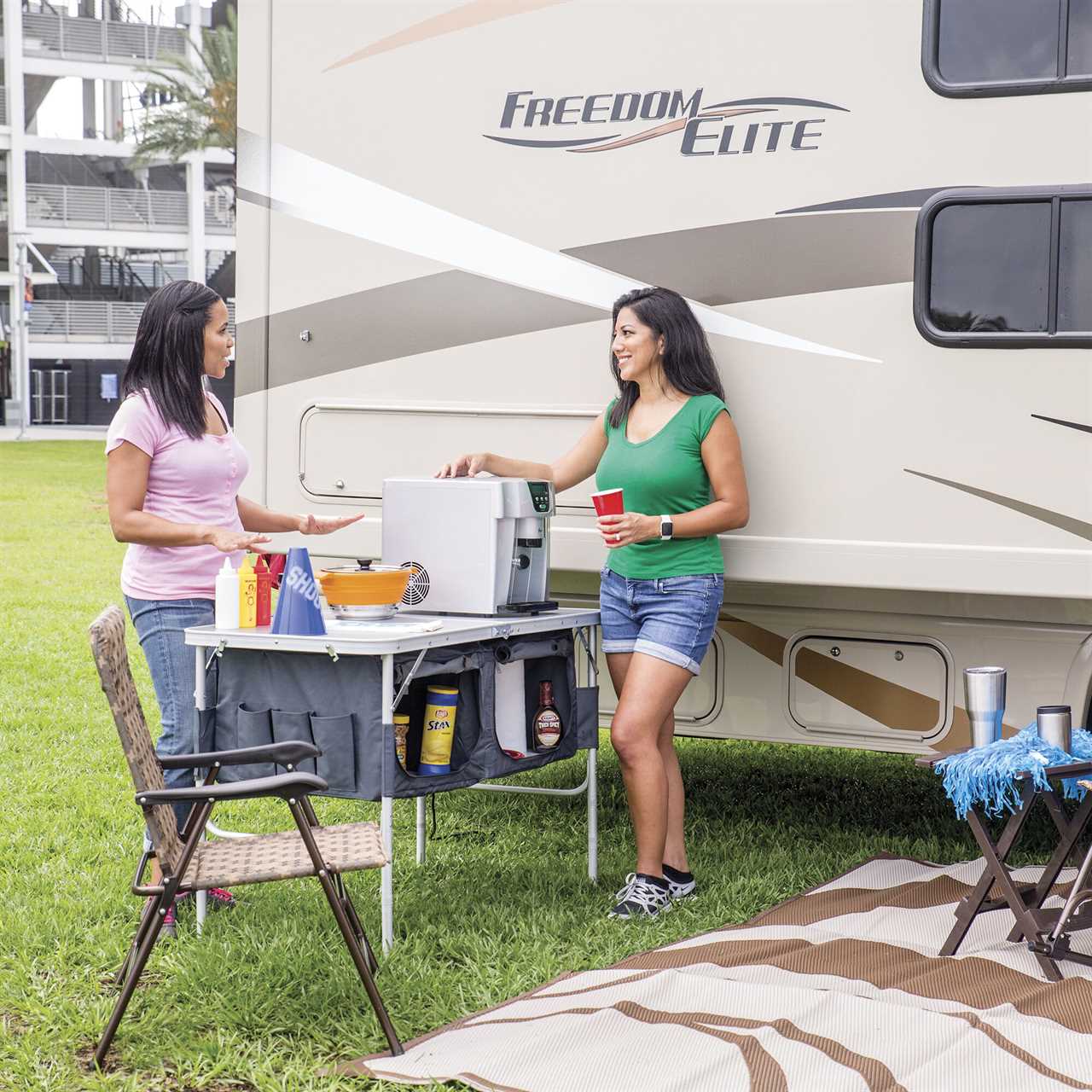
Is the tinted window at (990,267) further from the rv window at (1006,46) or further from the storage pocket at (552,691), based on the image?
the storage pocket at (552,691)

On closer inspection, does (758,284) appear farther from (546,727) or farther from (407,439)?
(546,727)

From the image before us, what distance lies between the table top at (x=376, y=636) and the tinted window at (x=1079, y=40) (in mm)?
2154

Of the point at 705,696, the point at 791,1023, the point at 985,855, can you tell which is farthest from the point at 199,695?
the point at 985,855

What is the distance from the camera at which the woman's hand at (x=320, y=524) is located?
4.82 m

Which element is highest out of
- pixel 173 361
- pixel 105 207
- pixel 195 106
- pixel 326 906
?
pixel 195 106

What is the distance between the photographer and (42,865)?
5.05 metres

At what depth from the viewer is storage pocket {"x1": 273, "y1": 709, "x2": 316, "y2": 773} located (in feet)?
13.7

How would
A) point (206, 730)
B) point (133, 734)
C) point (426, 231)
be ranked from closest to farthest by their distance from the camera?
point (133, 734)
point (206, 730)
point (426, 231)

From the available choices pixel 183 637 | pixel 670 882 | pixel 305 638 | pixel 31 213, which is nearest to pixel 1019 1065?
pixel 670 882

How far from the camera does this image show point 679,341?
4.66 meters

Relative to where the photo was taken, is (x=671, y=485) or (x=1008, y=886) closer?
(x=1008, y=886)

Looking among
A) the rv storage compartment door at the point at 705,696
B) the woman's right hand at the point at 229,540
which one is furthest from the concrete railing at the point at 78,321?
the woman's right hand at the point at 229,540

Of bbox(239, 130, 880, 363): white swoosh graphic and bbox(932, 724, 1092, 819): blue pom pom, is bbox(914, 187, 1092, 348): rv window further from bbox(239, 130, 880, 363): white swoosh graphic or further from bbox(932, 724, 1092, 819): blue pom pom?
bbox(932, 724, 1092, 819): blue pom pom

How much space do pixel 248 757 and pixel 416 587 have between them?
104 cm
